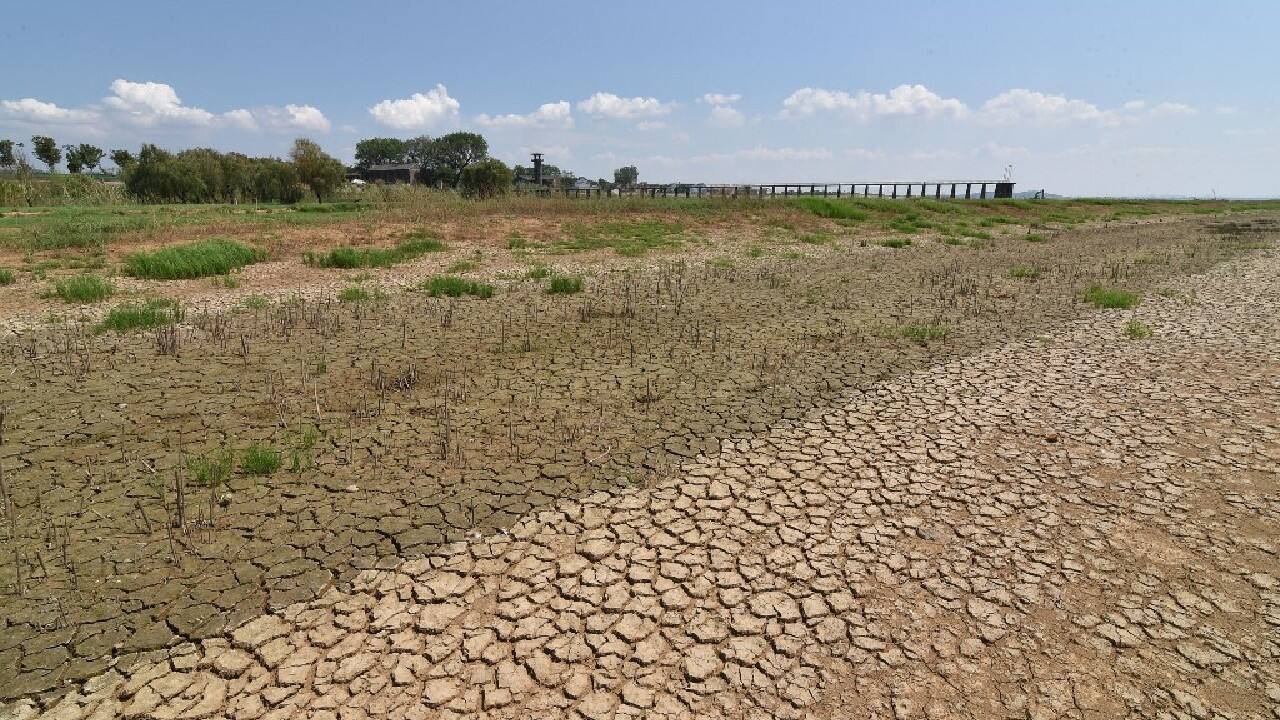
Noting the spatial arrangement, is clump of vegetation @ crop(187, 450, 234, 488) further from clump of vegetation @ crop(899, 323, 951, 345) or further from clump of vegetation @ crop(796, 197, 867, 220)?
clump of vegetation @ crop(796, 197, 867, 220)

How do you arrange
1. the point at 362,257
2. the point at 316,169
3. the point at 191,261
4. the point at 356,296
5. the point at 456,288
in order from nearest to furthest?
the point at 356,296 < the point at 456,288 < the point at 191,261 < the point at 362,257 < the point at 316,169

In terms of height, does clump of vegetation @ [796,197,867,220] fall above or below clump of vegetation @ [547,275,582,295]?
above

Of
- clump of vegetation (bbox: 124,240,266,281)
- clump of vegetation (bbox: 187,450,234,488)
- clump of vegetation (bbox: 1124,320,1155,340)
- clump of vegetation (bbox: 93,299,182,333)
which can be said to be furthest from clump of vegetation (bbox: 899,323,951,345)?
clump of vegetation (bbox: 124,240,266,281)

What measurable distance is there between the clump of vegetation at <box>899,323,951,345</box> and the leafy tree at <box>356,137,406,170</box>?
12035 centimetres

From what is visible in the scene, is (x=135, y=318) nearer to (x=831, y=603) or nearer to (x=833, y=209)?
(x=831, y=603)

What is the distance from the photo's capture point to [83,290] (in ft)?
38.9

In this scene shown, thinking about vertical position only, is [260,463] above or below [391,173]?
below

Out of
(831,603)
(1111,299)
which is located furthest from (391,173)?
(831,603)

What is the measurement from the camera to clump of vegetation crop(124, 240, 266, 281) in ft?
46.3

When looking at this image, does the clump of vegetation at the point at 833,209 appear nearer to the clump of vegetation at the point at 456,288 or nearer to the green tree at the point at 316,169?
the clump of vegetation at the point at 456,288

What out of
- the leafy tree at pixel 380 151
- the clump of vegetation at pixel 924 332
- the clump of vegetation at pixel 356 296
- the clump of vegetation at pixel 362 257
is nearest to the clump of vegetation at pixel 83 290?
the clump of vegetation at pixel 356 296

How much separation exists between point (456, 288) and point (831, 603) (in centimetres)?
1070

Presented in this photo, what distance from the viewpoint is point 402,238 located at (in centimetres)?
2050

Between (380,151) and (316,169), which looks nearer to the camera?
(316,169)
